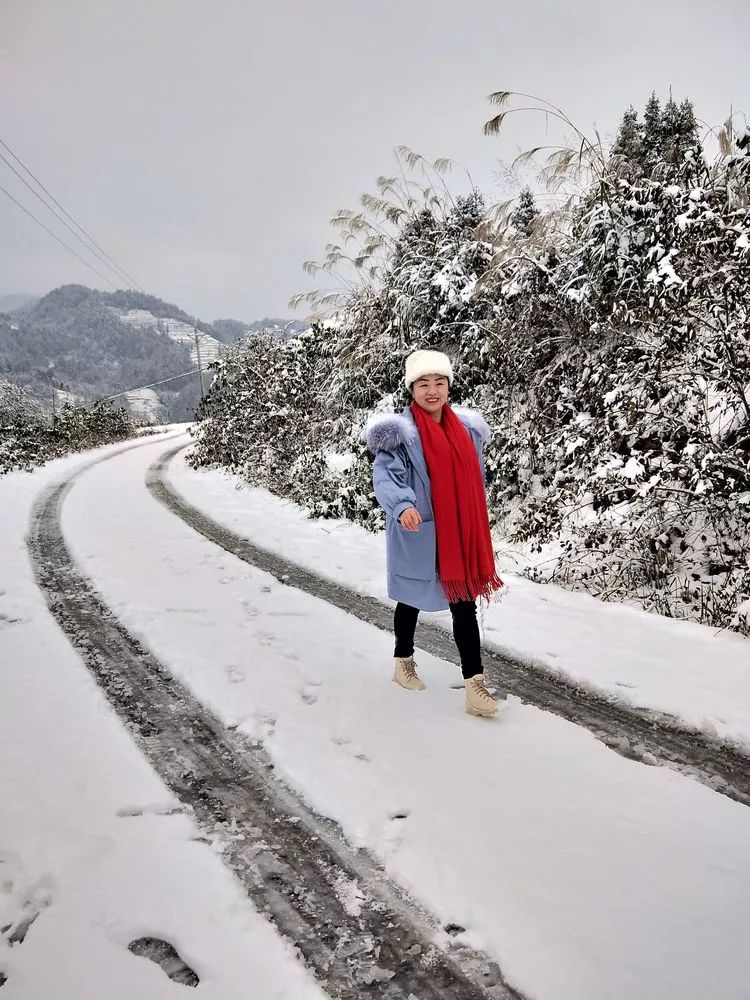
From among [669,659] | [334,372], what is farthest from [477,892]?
[334,372]

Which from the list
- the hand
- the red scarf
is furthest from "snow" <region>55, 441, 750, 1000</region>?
the hand

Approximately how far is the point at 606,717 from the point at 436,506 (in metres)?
1.41

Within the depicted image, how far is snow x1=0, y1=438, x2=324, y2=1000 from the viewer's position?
5.32ft

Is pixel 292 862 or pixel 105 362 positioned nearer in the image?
pixel 292 862

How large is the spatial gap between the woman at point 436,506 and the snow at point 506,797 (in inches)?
19.0

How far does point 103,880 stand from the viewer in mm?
1940

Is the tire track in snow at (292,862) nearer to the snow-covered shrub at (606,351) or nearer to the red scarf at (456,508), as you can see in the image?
the red scarf at (456,508)

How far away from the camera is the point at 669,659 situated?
3592 mm

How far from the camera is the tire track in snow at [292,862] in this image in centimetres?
166

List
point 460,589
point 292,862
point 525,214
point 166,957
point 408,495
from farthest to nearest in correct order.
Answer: point 525,214
point 460,589
point 408,495
point 292,862
point 166,957

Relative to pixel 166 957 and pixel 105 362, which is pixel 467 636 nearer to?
pixel 166 957

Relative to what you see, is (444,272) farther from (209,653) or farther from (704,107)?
(209,653)

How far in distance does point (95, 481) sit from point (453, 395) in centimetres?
853

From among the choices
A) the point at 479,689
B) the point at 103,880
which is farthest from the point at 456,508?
the point at 103,880
